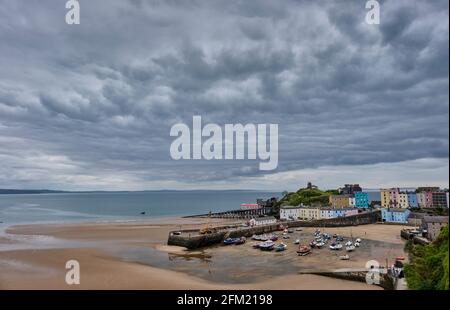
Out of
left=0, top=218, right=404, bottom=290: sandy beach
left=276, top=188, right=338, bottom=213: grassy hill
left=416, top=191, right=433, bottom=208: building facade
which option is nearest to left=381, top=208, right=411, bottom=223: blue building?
left=416, top=191, right=433, bottom=208: building facade

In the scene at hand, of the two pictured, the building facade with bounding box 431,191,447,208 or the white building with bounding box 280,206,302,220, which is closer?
the white building with bounding box 280,206,302,220

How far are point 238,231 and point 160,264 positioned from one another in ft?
52.2

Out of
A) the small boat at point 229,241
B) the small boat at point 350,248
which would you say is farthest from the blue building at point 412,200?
the small boat at point 229,241

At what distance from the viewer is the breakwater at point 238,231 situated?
36312 millimetres

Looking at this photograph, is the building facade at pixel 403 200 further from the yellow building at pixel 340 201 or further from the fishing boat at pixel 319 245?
the fishing boat at pixel 319 245

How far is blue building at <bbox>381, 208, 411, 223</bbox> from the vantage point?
55125mm

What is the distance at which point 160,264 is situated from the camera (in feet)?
90.5

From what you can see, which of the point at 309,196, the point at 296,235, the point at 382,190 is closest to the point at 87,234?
the point at 296,235

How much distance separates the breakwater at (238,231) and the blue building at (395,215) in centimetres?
121

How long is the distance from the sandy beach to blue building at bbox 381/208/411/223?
1566cm

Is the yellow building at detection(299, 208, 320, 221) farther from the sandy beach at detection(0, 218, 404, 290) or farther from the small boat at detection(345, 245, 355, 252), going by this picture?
the small boat at detection(345, 245, 355, 252)

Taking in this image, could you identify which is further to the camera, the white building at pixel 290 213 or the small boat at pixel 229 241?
the white building at pixel 290 213

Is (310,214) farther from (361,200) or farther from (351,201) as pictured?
(361,200)

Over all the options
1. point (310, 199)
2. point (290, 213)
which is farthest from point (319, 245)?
point (310, 199)
